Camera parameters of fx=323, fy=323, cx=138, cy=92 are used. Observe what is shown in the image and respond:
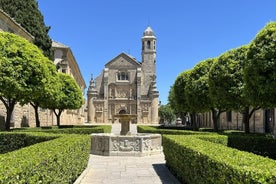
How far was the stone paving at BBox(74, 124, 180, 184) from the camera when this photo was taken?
8547mm

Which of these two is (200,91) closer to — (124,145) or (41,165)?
(124,145)

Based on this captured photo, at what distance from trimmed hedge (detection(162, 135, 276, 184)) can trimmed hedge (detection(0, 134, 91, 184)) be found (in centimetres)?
264

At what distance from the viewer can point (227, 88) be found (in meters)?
16.2

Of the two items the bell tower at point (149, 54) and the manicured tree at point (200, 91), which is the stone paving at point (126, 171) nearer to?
the manicured tree at point (200, 91)

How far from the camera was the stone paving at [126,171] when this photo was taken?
8.55m

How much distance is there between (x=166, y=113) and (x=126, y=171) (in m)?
74.0

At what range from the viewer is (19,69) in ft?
51.8

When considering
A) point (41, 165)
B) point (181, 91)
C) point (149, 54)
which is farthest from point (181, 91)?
point (149, 54)

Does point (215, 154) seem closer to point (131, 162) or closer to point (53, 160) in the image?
point (53, 160)

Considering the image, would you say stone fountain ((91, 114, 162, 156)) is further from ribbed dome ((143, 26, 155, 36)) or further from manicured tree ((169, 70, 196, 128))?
ribbed dome ((143, 26, 155, 36))

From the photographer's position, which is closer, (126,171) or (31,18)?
(126,171)

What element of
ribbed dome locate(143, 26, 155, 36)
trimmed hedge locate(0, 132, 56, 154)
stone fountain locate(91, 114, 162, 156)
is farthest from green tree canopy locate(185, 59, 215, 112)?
ribbed dome locate(143, 26, 155, 36)

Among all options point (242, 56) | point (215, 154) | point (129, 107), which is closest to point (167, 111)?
point (129, 107)

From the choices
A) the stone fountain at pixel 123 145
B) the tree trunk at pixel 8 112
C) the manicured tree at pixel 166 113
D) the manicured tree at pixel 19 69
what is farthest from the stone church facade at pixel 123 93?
the stone fountain at pixel 123 145
